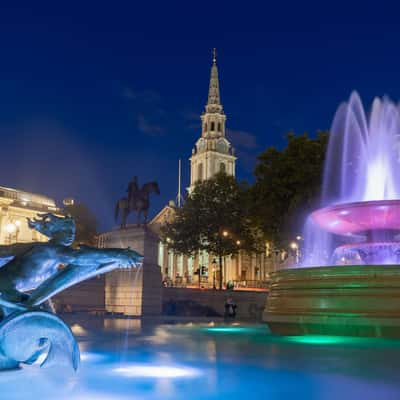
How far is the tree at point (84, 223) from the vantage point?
60594 millimetres

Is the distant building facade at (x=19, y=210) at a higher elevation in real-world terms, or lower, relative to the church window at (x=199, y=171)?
lower

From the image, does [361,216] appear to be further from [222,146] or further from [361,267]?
[222,146]

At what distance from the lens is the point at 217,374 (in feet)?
18.7

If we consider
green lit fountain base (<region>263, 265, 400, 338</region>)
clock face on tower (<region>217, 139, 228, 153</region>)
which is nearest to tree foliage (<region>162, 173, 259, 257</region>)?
green lit fountain base (<region>263, 265, 400, 338</region>)

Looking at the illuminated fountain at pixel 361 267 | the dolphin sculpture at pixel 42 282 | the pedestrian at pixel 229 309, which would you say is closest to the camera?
the dolphin sculpture at pixel 42 282

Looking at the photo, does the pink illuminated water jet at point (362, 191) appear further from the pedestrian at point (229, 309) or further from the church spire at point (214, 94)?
the church spire at point (214, 94)

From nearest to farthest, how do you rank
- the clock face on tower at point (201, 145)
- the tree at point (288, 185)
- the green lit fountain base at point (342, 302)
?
the green lit fountain base at point (342, 302) → the tree at point (288, 185) → the clock face on tower at point (201, 145)

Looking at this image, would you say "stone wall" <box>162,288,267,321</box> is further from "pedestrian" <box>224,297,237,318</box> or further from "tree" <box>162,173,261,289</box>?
"tree" <box>162,173,261,289</box>

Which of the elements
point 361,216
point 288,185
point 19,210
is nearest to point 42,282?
point 361,216

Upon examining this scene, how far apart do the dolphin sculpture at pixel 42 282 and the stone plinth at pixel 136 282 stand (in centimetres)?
1681

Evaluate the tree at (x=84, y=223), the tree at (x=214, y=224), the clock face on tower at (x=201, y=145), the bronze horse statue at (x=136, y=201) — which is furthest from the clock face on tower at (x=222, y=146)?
the bronze horse statue at (x=136, y=201)

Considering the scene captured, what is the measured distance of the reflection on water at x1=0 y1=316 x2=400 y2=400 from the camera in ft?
15.2

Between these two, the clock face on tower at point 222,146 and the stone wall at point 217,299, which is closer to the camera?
the stone wall at point 217,299

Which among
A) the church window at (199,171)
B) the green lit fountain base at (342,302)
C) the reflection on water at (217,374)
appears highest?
the church window at (199,171)
